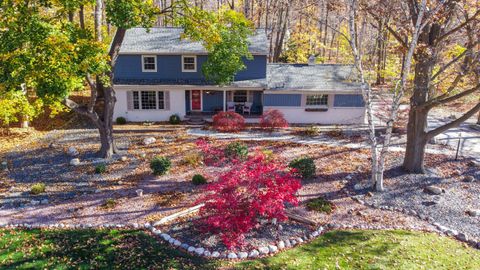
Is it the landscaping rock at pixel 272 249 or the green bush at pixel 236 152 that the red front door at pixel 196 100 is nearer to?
the green bush at pixel 236 152

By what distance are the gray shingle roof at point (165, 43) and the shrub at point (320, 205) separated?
544 inches

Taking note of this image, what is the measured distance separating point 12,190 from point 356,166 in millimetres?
14311

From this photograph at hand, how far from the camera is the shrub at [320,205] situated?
12.5m

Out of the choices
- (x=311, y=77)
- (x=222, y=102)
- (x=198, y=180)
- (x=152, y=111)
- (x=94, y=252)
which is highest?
(x=311, y=77)

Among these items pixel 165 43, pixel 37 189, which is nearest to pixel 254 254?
pixel 37 189

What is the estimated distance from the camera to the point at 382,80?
3912 cm

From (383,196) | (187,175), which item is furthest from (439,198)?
(187,175)

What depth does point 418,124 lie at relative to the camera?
15.5 m

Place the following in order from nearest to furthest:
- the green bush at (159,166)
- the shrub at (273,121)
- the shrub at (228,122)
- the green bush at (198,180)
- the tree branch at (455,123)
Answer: the tree branch at (455,123) < the green bush at (198,180) < the green bush at (159,166) < the shrub at (228,122) < the shrub at (273,121)

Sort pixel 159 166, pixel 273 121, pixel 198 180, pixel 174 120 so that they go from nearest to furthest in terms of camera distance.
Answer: pixel 198 180 < pixel 159 166 < pixel 273 121 < pixel 174 120

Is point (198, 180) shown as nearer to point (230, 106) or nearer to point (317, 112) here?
point (230, 106)

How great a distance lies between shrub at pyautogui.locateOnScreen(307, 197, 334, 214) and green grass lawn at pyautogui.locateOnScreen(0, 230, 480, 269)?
1401mm

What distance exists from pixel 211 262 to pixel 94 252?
329 centimetres

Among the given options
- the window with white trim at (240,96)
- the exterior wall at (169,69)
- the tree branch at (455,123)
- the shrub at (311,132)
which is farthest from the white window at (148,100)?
the tree branch at (455,123)
